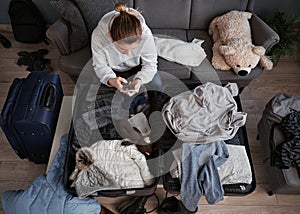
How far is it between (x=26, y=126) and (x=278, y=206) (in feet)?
4.88

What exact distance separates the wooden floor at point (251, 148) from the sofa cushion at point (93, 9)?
0.56 m

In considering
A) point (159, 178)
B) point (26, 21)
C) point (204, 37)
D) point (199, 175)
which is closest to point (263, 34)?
point (204, 37)

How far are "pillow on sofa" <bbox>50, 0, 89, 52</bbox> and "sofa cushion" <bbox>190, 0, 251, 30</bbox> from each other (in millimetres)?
770

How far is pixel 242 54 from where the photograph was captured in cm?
184

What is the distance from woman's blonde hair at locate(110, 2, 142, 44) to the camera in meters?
1.36

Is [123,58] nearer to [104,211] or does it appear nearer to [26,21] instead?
[104,211]

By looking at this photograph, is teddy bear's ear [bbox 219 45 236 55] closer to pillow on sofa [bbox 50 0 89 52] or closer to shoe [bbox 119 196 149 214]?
pillow on sofa [bbox 50 0 89 52]

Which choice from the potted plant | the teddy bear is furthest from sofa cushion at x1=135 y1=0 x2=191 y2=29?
the potted plant

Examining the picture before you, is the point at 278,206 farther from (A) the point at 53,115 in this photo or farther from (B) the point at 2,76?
(B) the point at 2,76

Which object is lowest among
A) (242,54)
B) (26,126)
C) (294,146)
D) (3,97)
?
Answer: (3,97)

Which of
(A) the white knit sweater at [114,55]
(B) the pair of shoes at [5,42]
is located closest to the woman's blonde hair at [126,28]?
(A) the white knit sweater at [114,55]

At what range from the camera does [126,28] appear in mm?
1361

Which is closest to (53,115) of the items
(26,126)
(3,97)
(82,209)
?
(26,126)

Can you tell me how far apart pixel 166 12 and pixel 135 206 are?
4.23 feet
